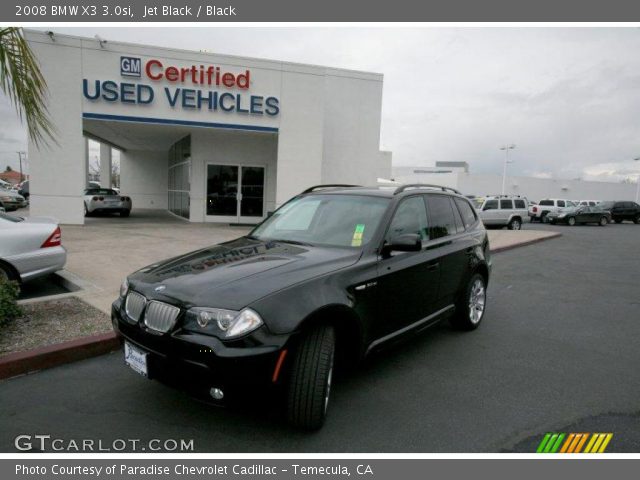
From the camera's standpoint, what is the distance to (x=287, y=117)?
16125mm

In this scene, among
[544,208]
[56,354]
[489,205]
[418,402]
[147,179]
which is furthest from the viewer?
[544,208]

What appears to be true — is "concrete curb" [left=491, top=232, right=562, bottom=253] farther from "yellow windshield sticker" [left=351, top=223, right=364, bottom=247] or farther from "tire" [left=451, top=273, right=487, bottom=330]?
"yellow windshield sticker" [left=351, top=223, right=364, bottom=247]

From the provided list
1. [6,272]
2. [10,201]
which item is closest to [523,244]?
[6,272]

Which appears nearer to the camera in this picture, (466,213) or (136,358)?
(136,358)

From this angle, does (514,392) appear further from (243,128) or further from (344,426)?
(243,128)

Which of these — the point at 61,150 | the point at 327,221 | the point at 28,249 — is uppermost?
the point at 61,150

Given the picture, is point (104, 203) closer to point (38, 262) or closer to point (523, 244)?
point (38, 262)

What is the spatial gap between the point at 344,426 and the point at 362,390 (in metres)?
0.60

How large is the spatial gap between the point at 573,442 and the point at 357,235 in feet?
7.07

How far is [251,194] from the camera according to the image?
18.2 meters

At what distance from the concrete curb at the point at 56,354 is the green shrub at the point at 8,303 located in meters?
0.78

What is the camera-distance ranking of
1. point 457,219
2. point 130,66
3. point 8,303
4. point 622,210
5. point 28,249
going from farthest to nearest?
point 622,210
point 130,66
point 28,249
point 457,219
point 8,303

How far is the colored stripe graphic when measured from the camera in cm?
292

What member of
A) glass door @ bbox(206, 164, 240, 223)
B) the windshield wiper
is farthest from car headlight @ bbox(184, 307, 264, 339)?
glass door @ bbox(206, 164, 240, 223)
